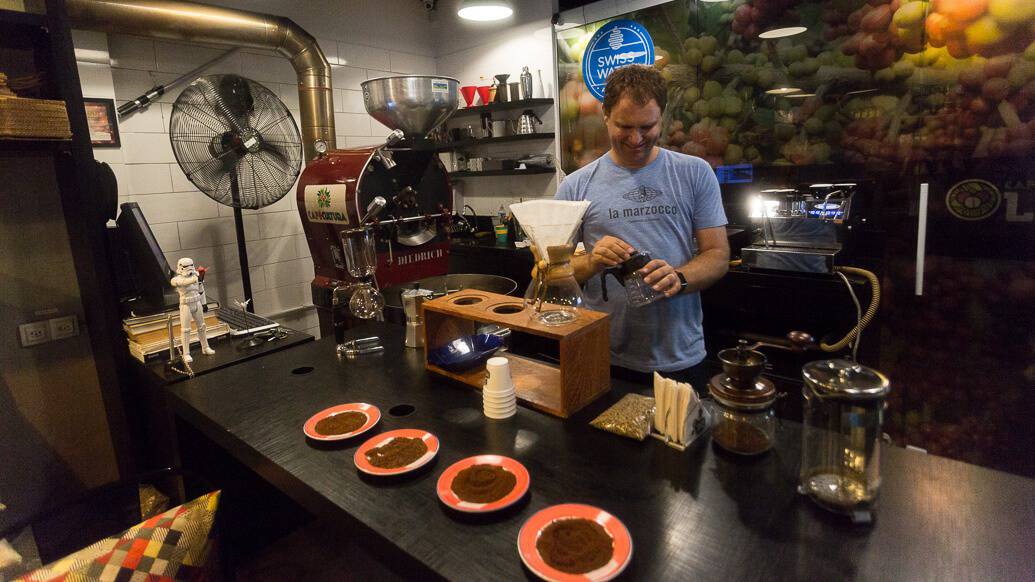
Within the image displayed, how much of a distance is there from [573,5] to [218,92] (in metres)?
2.40

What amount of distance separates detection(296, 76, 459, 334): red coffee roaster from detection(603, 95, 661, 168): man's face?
3.56 ft

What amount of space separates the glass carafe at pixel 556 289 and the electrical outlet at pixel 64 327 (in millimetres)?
2126

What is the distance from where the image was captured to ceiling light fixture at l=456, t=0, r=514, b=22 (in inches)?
136

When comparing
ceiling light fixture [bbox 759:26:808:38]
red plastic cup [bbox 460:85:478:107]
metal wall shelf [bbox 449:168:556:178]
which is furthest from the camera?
red plastic cup [bbox 460:85:478:107]

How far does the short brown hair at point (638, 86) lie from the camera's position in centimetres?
174

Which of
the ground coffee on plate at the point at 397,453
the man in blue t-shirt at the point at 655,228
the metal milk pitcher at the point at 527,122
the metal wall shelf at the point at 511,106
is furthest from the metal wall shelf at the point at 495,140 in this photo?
the ground coffee on plate at the point at 397,453

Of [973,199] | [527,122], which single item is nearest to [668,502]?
[973,199]

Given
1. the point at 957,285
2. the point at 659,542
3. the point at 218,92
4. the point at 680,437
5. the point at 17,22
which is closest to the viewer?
the point at 659,542

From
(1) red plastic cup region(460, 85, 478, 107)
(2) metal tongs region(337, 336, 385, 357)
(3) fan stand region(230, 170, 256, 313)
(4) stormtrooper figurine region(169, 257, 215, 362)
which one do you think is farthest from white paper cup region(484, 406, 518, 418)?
(1) red plastic cup region(460, 85, 478, 107)

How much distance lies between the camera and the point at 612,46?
3732mm

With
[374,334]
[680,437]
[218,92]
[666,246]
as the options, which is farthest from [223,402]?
[218,92]

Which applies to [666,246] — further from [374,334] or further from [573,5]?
[573,5]

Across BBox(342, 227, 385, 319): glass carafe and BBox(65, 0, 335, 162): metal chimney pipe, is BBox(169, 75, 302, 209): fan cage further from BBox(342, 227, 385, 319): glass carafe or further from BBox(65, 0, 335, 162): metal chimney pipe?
BBox(342, 227, 385, 319): glass carafe

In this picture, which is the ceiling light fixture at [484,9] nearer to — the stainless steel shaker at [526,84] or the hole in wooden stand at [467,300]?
the stainless steel shaker at [526,84]
